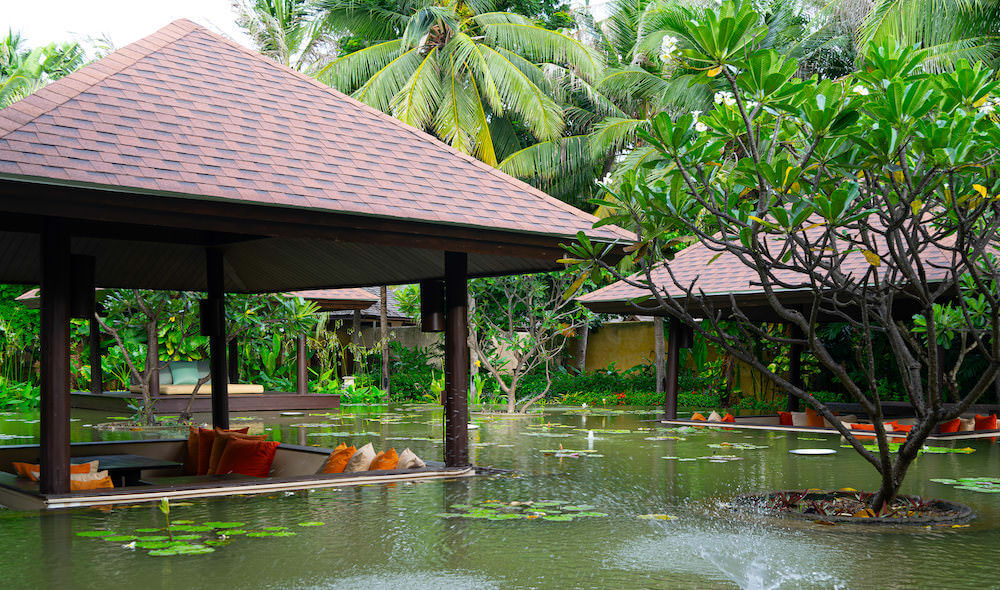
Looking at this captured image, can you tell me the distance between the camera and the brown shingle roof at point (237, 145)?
279 inches

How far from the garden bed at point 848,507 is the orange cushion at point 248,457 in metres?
4.39

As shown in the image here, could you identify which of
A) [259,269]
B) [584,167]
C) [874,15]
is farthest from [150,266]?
[584,167]

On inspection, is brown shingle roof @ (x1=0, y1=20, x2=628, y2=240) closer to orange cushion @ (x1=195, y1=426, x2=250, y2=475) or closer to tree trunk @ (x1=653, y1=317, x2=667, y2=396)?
orange cushion @ (x1=195, y1=426, x2=250, y2=475)

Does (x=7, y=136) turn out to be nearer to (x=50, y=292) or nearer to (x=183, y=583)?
(x=50, y=292)

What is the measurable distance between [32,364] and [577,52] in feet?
54.7

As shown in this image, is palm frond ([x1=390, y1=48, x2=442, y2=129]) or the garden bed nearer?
the garden bed

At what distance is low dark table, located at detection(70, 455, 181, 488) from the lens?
345 inches

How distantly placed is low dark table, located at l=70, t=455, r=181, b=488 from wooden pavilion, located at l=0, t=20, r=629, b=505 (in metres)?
0.82

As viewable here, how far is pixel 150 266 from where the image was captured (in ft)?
39.6

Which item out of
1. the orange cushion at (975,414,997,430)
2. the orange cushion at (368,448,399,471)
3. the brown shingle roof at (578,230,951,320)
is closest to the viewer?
the orange cushion at (368,448,399,471)

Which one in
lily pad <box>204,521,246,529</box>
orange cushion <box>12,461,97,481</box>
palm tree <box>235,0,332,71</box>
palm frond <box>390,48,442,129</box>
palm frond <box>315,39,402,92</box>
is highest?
palm tree <box>235,0,332,71</box>

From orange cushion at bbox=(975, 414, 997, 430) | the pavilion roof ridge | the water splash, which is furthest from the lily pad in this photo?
orange cushion at bbox=(975, 414, 997, 430)

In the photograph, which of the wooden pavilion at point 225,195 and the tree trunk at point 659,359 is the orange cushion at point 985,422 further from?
the tree trunk at point 659,359

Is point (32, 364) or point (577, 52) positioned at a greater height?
point (577, 52)
